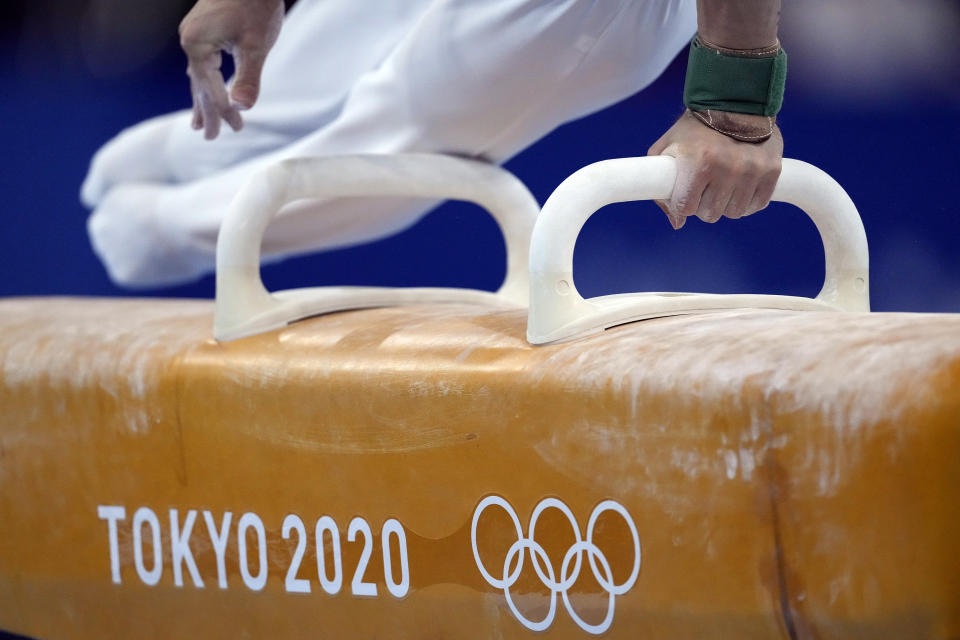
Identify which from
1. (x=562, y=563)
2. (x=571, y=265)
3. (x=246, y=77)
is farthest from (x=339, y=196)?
(x=562, y=563)

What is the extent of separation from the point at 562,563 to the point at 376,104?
2.98 ft

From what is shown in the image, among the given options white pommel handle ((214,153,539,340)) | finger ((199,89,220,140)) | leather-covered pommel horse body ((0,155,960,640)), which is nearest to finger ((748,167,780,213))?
leather-covered pommel horse body ((0,155,960,640))

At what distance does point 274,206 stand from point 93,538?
440mm

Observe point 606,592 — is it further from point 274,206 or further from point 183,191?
point 183,191

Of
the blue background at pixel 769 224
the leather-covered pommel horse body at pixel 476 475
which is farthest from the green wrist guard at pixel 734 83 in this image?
the blue background at pixel 769 224

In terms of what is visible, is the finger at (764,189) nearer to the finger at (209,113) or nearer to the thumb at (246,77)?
the thumb at (246,77)

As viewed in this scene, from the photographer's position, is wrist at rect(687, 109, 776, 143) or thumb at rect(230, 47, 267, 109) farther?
thumb at rect(230, 47, 267, 109)

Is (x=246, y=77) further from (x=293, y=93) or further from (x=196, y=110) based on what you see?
(x=293, y=93)

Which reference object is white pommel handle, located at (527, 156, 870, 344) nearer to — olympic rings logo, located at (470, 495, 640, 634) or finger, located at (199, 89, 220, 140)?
olympic rings logo, located at (470, 495, 640, 634)

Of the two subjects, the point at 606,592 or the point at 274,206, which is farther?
the point at 274,206

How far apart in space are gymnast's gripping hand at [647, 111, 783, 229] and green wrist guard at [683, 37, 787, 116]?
0.04 ft

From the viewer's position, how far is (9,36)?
2893 mm

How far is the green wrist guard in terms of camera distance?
3.38 ft

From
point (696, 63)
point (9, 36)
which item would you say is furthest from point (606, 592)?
point (9, 36)
